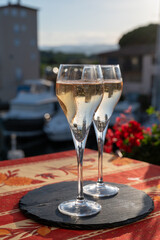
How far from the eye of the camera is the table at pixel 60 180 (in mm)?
916

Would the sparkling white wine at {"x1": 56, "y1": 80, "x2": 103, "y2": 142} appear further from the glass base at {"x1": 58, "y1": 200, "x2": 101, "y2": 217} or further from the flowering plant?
the flowering plant

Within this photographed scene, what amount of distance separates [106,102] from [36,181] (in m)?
0.45

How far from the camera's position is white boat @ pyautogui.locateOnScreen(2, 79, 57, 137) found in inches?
660

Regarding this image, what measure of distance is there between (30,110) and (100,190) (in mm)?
17173

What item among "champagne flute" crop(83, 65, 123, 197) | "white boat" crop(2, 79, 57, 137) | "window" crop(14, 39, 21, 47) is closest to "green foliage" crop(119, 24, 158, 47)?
"window" crop(14, 39, 21, 47)

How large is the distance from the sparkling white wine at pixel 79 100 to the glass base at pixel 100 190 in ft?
1.02

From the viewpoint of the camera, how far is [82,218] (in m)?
0.99

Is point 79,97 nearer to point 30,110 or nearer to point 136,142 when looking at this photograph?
point 136,142

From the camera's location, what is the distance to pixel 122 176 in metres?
1.50

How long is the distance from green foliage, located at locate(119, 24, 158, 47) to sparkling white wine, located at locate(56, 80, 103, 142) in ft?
99.8

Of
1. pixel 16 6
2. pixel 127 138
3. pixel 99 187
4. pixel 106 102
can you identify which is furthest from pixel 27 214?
pixel 16 6

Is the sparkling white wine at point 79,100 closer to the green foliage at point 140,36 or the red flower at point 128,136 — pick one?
the red flower at point 128,136

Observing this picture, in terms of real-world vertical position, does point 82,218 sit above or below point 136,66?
below

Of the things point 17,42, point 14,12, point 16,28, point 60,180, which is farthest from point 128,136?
point 14,12
